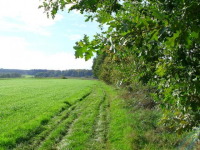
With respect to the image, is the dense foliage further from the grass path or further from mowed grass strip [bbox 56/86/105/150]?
mowed grass strip [bbox 56/86/105/150]

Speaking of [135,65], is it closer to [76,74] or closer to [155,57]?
[155,57]

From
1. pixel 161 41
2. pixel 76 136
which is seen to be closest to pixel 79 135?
pixel 76 136

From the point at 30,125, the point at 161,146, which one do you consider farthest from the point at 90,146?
the point at 30,125

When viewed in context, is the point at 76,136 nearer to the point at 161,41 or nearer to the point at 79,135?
the point at 79,135

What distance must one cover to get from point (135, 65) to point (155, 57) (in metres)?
1.01

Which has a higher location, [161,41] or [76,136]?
[161,41]

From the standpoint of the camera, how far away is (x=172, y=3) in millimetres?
2859

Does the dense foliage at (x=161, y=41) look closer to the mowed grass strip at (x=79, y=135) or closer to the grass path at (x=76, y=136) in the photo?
the grass path at (x=76, y=136)

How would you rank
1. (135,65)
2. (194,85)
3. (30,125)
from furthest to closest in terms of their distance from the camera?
1. (30,125)
2. (135,65)
3. (194,85)

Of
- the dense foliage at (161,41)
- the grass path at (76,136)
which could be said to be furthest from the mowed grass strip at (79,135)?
the dense foliage at (161,41)

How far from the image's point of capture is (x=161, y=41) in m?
2.02

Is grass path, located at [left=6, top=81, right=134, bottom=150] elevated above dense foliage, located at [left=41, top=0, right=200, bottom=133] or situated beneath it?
situated beneath

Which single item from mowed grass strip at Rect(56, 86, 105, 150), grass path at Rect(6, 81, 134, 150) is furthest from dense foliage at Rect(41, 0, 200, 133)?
mowed grass strip at Rect(56, 86, 105, 150)

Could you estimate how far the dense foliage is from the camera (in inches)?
67.8
